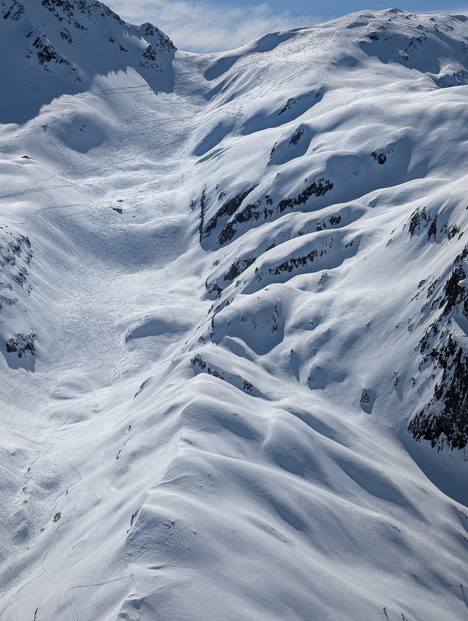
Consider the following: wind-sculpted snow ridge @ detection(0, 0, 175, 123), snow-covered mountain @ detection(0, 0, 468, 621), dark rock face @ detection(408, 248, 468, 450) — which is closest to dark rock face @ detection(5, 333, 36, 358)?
snow-covered mountain @ detection(0, 0, 468, 621)

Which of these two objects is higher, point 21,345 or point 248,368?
point 248,368

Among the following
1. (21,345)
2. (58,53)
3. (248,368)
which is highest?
(58,53)

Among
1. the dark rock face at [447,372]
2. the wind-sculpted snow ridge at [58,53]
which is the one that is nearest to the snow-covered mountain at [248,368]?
the dark rock face at [447,372]

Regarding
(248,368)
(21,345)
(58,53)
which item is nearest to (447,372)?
(248,368)

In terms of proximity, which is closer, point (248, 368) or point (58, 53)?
point (248, 368)

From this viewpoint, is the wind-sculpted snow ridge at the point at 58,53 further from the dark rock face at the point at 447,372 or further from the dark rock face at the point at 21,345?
the dark rock face at the point at 447,372

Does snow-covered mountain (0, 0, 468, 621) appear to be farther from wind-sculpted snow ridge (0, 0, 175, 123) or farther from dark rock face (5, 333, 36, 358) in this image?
wind-sculpted snow ridge (0, 0, 175, 123)

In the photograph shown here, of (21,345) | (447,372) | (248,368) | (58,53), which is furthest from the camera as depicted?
(58,53)

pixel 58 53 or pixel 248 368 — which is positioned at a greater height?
pixel 58 53

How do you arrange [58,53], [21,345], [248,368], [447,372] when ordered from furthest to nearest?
[58,53] < [21,345] < [248,368] < [447,372]

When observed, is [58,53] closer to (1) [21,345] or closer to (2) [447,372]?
(1) [21,345]
